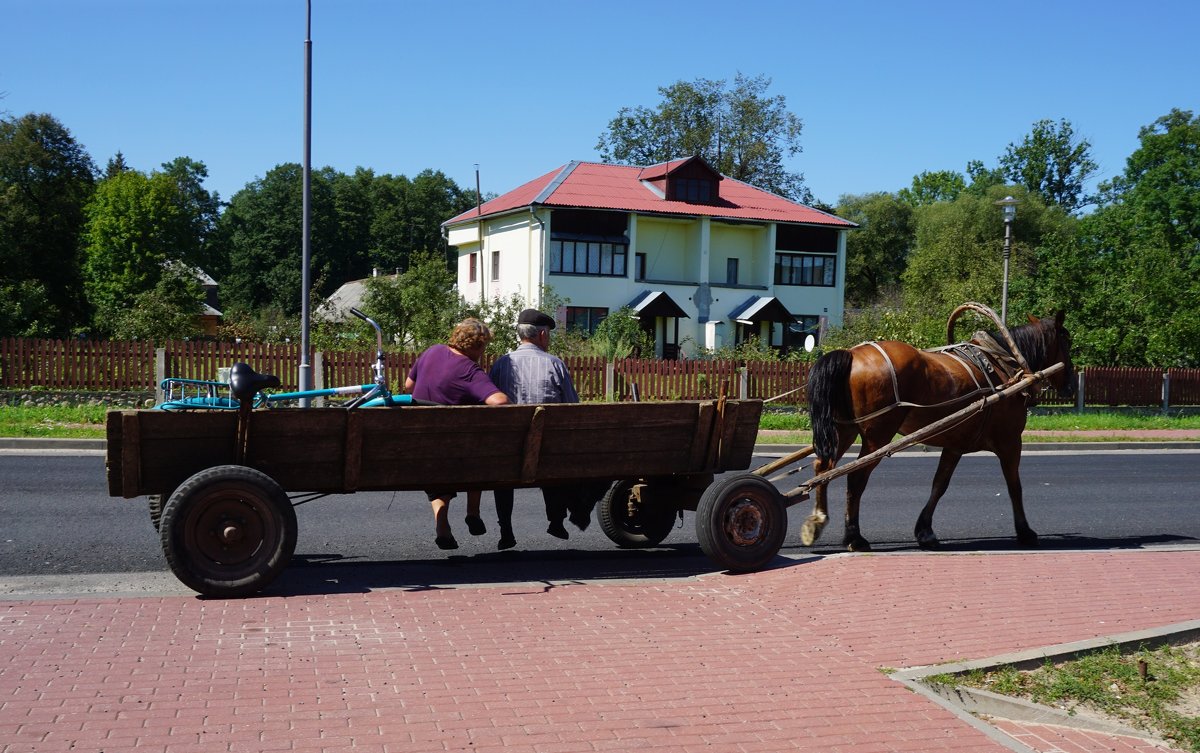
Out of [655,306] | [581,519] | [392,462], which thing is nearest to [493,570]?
[581,519]

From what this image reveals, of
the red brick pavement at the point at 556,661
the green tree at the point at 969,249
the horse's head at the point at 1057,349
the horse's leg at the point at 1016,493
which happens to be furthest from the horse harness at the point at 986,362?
the green tree at the point at 969,249

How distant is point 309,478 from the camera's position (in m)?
6.93

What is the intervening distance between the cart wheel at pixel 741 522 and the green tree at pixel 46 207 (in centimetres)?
5198

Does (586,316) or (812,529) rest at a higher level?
(586,316)

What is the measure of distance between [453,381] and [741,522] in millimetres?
2256

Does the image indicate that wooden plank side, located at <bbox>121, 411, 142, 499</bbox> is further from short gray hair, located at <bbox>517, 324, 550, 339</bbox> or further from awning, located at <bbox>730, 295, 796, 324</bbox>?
awning, located at <bbox>730, 295, 796, 324</bbox>

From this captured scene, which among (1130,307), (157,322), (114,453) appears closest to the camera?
(114,453)

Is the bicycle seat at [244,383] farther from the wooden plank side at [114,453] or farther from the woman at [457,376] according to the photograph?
the woman at [457,376]

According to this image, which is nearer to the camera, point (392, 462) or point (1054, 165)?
point (392, 462)

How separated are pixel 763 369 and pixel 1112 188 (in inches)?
2681

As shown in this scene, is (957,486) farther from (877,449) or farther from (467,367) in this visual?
(467,367)

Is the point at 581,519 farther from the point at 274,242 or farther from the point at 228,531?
the point at 274,242

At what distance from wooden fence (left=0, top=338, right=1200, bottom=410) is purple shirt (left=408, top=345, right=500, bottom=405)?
43.2 ft

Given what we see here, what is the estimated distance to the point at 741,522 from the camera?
7.64 meters
